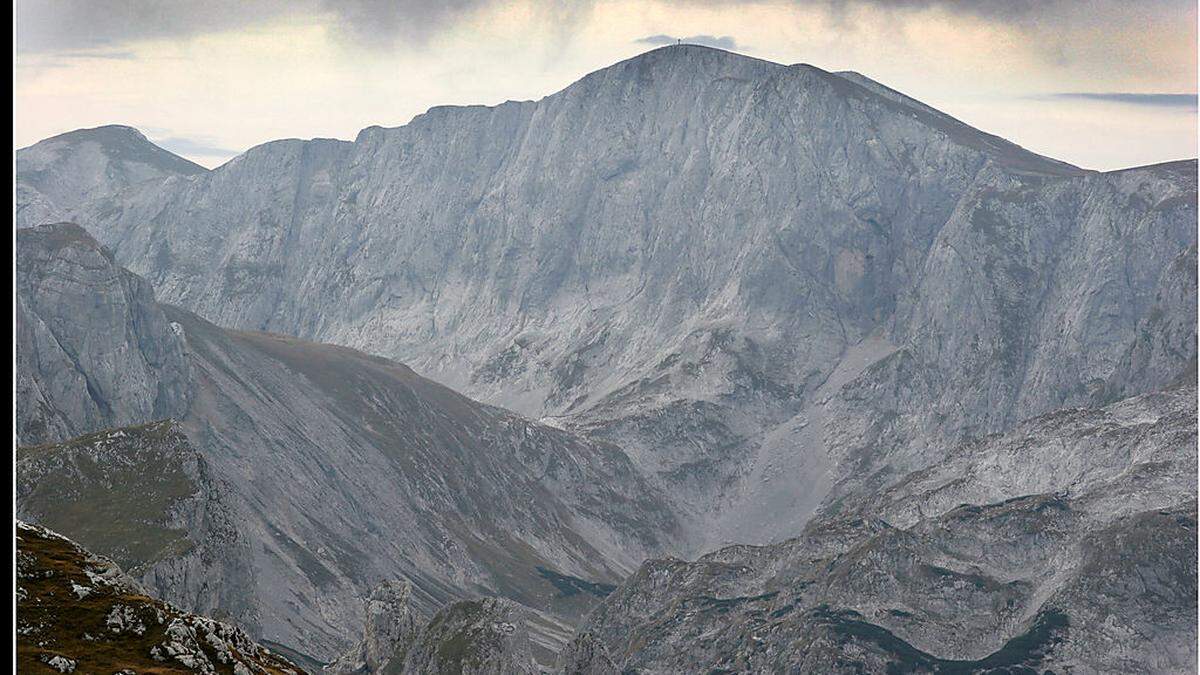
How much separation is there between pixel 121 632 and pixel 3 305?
4158cm

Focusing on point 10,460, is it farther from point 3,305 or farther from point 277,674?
point 277,674

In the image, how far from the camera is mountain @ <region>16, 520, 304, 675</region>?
71.0 m

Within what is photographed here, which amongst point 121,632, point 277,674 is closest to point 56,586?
point 121,632

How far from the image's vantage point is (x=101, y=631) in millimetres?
74875

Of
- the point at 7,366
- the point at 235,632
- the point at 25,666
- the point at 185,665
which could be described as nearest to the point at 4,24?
the point at 7,366

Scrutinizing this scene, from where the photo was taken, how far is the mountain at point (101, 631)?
71000mm

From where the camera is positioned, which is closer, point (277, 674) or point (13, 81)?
point (13, 81)

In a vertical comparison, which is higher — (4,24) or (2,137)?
(4,24)

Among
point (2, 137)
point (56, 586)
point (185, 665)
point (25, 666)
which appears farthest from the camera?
point (56, 586)

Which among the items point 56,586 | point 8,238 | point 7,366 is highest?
point 8,238

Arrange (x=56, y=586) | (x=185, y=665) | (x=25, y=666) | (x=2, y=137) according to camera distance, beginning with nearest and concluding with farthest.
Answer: (x=2, y=137)
(x=25, y=666)
(x=185, y=665)
(x=56, y=586)

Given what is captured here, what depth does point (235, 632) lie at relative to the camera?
82250 mm

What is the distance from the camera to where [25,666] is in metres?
66.8

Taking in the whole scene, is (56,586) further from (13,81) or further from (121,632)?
(13,81)
